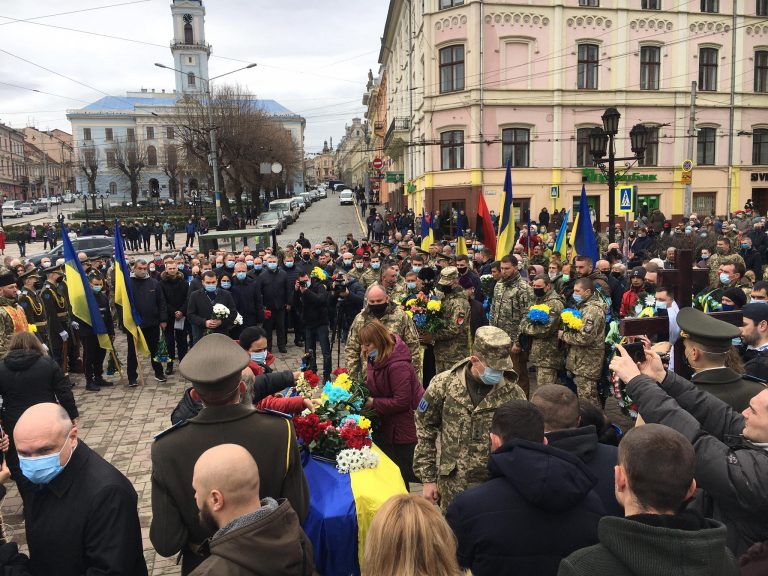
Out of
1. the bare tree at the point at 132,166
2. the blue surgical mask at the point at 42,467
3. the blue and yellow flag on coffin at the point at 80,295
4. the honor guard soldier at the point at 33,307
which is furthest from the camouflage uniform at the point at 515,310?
the bare tree at the point at 132,166

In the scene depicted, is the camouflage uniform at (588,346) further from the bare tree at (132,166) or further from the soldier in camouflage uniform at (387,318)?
the bare tree at (132,166)

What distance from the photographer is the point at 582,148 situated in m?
31.9

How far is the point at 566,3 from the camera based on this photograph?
3058cm

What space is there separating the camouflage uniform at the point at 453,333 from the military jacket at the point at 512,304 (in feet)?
2.57

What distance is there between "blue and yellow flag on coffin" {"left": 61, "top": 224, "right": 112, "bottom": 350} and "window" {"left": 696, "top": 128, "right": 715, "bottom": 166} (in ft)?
109

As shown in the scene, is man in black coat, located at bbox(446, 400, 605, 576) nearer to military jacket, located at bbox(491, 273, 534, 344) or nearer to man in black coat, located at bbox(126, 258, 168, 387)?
military jacket, located at bbox(491, 273, 534, 344)

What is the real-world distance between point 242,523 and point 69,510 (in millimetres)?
1131

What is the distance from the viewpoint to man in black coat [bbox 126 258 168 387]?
10.6m

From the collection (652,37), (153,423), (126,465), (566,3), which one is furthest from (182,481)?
(652,37)

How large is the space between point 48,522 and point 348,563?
191 centimetres

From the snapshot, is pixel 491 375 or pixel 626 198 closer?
pixel 491 375

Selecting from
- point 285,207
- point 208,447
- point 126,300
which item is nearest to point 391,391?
point 208,447

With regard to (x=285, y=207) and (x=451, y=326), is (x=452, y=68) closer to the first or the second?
(x=285, y=207)

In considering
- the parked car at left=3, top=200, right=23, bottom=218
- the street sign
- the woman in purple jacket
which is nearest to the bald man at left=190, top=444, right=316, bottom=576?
the woman in purple jacket
